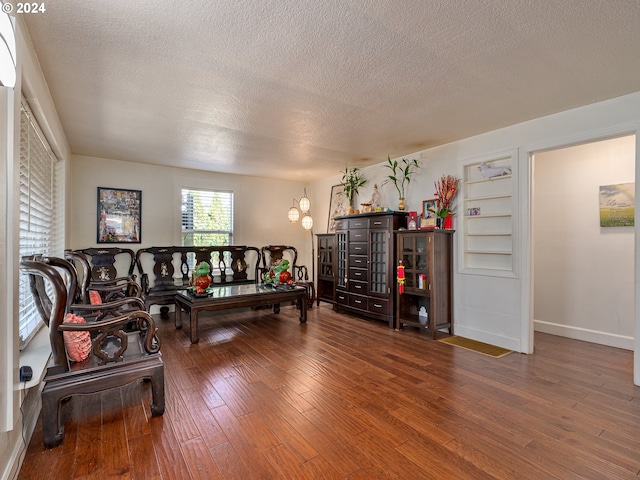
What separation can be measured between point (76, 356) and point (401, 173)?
4409mm

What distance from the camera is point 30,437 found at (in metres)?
1.98

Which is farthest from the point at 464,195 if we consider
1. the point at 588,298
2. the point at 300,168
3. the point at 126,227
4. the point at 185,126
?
the point at 126,227

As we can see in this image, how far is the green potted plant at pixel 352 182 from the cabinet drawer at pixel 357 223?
0.47 metres

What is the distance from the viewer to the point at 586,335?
393 cm

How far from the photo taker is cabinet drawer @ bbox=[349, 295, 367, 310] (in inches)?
193

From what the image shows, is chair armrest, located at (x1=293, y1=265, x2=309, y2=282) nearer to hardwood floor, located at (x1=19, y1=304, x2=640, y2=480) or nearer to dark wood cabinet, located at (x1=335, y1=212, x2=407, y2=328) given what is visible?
dark wood cabinet, located at (x1=335, y1=212, x2=407, y2=328)

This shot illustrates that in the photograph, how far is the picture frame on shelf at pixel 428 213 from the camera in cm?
429

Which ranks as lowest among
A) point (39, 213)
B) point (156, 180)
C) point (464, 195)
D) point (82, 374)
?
point (82, 374)

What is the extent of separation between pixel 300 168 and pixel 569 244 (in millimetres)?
4074

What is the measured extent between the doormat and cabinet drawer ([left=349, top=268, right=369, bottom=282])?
1.39 metres

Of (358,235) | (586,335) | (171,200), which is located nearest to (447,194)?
(358,235)

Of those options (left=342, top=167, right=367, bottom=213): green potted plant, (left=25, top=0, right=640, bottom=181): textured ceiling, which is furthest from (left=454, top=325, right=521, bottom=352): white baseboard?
(left=342, top=167, right=367, bottom=213): green potted plant

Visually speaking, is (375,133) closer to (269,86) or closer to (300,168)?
(269,86)

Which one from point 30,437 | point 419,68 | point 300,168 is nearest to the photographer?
point 30,437
